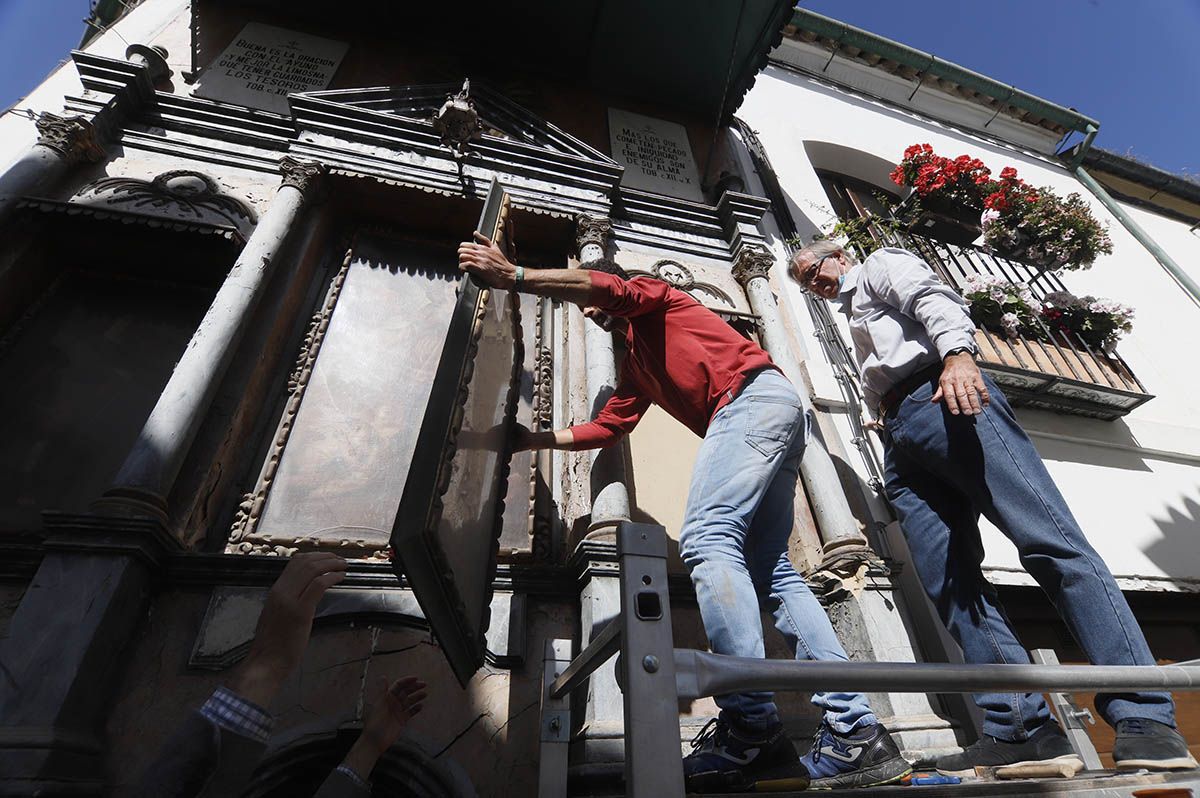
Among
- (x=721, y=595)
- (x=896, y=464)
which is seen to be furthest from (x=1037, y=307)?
(x=721, y=595)

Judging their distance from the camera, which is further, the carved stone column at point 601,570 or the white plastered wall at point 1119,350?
the white plastered wall at point 1119,350

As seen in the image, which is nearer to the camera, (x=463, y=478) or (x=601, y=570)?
(x=463, y=478)

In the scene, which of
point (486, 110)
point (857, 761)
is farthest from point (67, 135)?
point (857, 761)

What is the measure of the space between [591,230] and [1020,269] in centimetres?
617

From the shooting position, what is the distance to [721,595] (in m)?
1.79

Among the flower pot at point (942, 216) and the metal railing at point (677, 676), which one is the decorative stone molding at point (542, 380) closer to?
the metal railing at point (677, 676)

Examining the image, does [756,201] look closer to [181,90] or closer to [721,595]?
[721,595]

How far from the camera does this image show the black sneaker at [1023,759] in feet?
5.51

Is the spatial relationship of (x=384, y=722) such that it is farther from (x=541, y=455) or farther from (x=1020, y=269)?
(x=1020, y=269)

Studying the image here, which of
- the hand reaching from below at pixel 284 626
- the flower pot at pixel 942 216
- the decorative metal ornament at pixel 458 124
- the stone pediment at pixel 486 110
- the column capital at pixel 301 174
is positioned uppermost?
the flower pot at pixel 942 216

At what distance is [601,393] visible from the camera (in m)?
3.68

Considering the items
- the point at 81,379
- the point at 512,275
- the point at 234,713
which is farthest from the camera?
the point at 81,379

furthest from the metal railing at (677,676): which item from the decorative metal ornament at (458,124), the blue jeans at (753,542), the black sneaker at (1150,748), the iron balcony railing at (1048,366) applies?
the iron balcony railing at (1048,366)

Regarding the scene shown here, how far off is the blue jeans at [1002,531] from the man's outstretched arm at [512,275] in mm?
1439
